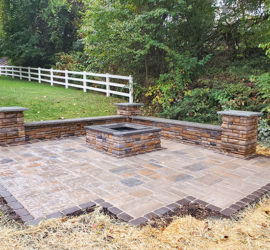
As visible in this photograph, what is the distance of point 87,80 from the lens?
12500 millimetres

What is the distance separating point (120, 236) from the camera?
2570 mm

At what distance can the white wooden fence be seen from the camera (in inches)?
414

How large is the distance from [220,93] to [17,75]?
15233 mm

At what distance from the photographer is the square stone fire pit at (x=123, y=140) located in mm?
5266

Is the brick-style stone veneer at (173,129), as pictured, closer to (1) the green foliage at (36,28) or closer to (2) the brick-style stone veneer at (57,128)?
(2) the brick-style stone veneer at (57,128)

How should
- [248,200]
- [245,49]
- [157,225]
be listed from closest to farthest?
[157,225] → [248,200] → [245,49]

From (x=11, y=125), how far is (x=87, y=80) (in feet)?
22.3

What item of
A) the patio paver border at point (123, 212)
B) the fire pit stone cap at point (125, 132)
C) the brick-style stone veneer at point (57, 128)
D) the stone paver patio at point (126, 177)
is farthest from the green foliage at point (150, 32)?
the patio paver border at point (123, 212)

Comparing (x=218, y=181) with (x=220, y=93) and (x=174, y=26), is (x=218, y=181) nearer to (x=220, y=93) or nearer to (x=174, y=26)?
(x=220, y=93)

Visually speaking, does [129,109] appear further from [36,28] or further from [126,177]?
[36,28]

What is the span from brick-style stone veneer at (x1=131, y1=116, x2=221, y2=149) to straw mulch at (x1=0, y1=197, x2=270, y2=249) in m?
2.96

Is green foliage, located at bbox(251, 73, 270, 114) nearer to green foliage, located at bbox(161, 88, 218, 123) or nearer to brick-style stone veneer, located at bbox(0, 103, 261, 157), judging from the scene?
green foliage, located at bbox(161, 88, 218, 123)

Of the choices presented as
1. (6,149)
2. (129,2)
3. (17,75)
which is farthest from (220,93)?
(17,75)

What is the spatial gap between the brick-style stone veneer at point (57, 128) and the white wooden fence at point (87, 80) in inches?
125
